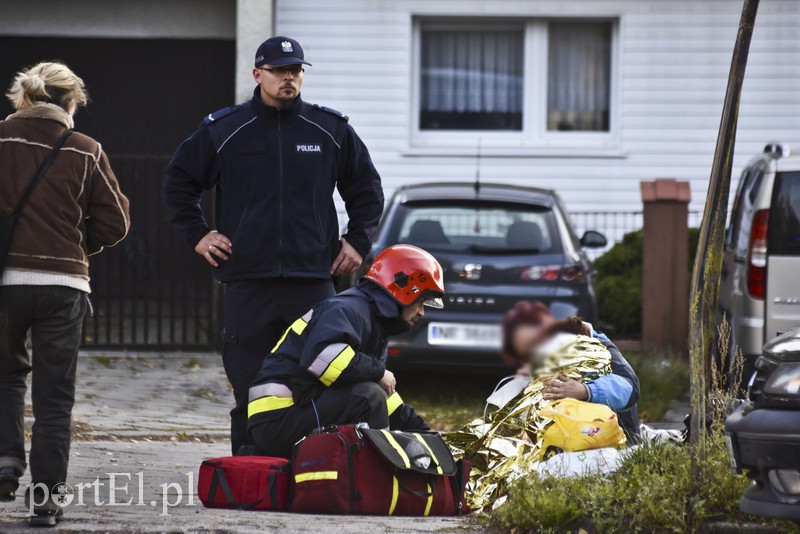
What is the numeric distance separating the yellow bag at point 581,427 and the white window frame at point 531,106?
946 centimetres

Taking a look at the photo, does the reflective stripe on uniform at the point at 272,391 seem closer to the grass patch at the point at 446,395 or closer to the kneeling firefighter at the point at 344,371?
the kneeling firefighter at the point at 344,371

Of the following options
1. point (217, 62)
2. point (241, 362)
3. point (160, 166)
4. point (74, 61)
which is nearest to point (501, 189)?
point (160, 166)

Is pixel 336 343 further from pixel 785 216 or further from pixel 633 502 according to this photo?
pixel 785 216

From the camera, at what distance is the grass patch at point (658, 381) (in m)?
9.22

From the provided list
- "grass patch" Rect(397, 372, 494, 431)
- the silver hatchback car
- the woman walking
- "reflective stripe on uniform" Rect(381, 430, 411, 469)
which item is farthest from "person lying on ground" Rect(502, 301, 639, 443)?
"grass patch" Rect(397, 372, 494, 431)

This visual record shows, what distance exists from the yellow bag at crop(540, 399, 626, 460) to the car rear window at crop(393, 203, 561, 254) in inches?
121

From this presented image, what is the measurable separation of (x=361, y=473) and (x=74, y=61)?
11.2 metres

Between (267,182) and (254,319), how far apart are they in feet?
2.02

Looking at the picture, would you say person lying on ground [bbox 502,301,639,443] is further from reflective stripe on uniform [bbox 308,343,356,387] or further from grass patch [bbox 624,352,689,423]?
grass patch [bbox 624,352,689,423]

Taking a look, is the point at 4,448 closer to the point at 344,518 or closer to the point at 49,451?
the point at 49,451

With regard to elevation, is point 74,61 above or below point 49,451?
above

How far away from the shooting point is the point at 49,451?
505 centimetres

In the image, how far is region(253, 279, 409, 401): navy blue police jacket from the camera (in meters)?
5.41

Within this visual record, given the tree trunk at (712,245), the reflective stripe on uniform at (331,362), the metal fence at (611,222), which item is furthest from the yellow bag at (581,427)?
the metal fence at (611,222)
